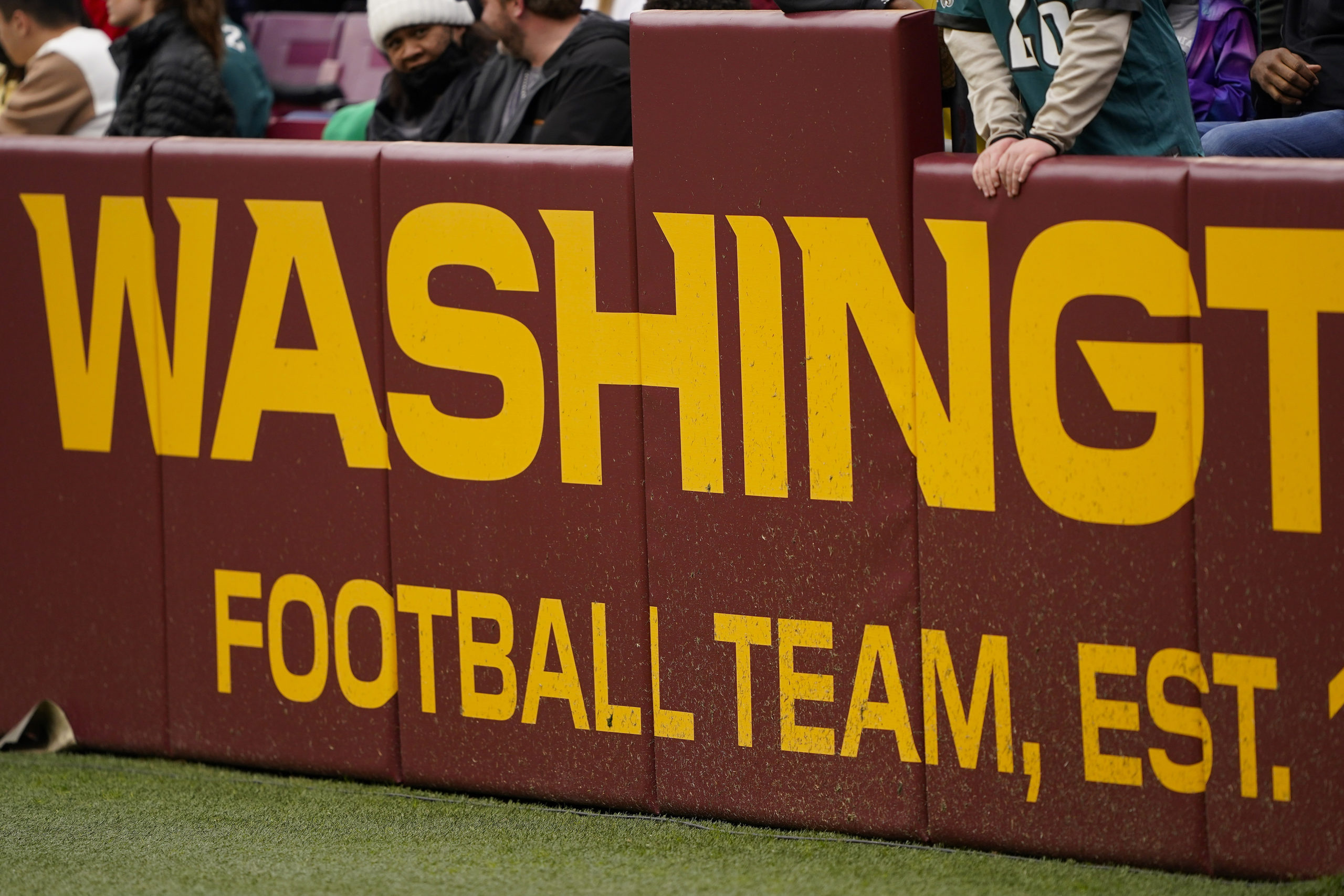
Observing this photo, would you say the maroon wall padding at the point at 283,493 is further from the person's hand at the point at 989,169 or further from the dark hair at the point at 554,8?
the person's hand at the point at 989,169

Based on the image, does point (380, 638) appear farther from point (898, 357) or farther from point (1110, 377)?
point (1110, 377)

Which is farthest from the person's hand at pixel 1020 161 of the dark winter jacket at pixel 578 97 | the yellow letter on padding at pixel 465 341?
the dark winter jacket at pixel 578 97

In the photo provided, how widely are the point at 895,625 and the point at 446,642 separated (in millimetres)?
992

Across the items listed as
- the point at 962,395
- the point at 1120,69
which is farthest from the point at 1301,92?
the point at 962,395

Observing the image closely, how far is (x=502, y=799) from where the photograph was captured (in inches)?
145

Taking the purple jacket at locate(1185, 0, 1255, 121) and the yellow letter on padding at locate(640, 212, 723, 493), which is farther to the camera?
the purple jacket at locate(1185, 0, 1255, 121)

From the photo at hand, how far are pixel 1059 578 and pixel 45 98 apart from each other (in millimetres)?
3310

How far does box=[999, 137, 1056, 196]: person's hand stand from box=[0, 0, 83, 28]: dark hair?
11.1ft

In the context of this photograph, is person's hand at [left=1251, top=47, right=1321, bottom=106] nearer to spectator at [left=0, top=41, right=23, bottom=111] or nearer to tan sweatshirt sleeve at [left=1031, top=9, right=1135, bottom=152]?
tan sweatshirt sleeve at [left=1031, top=9, right=1135, bottom=152]

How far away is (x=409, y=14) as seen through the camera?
4816mm

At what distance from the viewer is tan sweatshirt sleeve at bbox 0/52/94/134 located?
493 centimetres

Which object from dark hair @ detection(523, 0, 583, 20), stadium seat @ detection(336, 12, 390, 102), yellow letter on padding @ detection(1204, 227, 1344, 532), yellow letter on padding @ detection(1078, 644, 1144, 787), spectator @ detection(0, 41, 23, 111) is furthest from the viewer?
stadium seat @ detection(336, 12, 390, 102)

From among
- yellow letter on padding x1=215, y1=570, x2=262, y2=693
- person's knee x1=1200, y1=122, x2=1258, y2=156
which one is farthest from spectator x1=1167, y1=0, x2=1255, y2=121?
yellow letter on padding x1=215, y1=570, x2=262, y2=693

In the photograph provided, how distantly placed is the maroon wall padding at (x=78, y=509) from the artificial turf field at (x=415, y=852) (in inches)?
10.1
